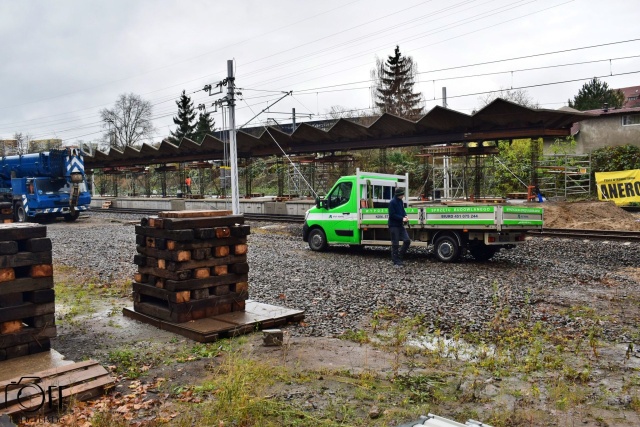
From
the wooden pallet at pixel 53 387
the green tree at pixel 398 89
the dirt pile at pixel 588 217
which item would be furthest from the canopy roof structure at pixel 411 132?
the green tree at pixel 398 89

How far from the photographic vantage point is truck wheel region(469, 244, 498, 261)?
13594 millimetres

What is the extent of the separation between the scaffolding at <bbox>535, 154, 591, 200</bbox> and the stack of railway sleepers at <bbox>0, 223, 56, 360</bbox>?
29.6 m

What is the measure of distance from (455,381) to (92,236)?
18801 mm

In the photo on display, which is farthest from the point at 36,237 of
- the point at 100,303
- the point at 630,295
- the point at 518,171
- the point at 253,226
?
the point at 518,171

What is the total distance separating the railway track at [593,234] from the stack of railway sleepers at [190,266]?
12324mm

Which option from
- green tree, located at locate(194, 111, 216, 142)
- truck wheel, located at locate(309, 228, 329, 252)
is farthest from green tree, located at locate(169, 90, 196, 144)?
truck wheel, located at locate(309, 228, 329, 252)

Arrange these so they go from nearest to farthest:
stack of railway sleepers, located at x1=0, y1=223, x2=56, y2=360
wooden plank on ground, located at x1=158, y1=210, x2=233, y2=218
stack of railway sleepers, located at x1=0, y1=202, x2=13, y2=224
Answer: stack of railway sleepers, located at x1=0, y1=223, x2=56, y2=360 → wooden plank on ground, located at x1=158, y1=210, x2=233, y2=218 → stack of railway sleepers, located at x1=0, y1=202, x2=13, y2=224

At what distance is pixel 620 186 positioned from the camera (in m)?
26.8

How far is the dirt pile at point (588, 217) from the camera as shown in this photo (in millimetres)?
20188

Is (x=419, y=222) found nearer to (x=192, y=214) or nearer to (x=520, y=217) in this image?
(x=520, y=217)

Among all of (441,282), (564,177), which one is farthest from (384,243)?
(564,177)

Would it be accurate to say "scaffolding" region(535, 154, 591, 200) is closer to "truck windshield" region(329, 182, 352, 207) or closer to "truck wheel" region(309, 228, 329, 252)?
"truck windshield" region(329, 182, 352, 207)

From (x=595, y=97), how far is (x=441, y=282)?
51.6 m

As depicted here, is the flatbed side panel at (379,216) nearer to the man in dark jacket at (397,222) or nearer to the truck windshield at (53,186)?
the man in dark jacket at (397,222)
